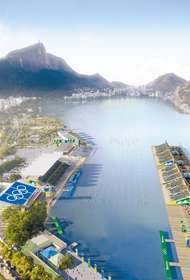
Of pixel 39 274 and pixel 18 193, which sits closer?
pixel 39 274

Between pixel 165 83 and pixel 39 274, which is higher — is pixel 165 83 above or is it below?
above

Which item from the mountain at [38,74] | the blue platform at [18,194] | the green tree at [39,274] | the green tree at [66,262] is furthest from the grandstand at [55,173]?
the mountain at [38,74]

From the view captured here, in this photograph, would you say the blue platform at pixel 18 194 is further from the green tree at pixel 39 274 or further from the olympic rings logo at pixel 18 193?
the green tree at pixel 39 274

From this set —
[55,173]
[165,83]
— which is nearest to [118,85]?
[165,83]

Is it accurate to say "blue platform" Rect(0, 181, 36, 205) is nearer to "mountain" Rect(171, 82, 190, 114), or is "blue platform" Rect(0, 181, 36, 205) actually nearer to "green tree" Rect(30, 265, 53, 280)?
"green tree" Rect(30, 265, 53, 280)

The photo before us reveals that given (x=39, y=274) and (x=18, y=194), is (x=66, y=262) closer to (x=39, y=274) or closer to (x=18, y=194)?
(x=39, y=274)

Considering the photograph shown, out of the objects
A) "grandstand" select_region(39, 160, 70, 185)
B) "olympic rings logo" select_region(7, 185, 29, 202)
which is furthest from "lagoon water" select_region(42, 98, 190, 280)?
"olympic rings logo" select_region(7, 185, 29, 202)
